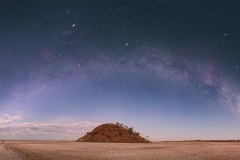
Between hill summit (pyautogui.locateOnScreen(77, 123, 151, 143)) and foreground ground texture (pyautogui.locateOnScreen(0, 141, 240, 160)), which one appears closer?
foreground ground texture (pyautogui.locateOnScreen(0, 141, 240, 160))

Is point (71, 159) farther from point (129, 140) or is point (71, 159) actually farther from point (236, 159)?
point (129, 140)

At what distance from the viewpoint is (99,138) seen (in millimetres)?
46062

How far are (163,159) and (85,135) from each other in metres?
38.3

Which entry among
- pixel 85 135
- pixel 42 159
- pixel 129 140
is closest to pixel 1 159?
pixel 42 159

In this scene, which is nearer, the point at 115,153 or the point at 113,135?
the point at 115,153

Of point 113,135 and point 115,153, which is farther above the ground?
point 113,135

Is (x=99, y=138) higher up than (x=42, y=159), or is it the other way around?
(x=99, y=138)

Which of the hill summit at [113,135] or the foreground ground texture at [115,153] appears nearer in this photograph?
the foreground ground texture at [115,153]

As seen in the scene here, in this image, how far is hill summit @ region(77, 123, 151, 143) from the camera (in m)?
45.6

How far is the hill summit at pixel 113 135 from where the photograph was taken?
4556 cm

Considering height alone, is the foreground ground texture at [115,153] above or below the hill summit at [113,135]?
below

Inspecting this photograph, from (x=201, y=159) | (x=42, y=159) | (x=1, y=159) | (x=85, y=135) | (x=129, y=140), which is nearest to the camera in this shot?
(x=1, y=159)

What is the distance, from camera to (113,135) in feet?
155

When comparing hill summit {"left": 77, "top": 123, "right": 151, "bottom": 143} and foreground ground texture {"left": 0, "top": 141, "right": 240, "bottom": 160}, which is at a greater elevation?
hill summit {"left": 77, "top": 123, "right": 151, "bottom": 143}
